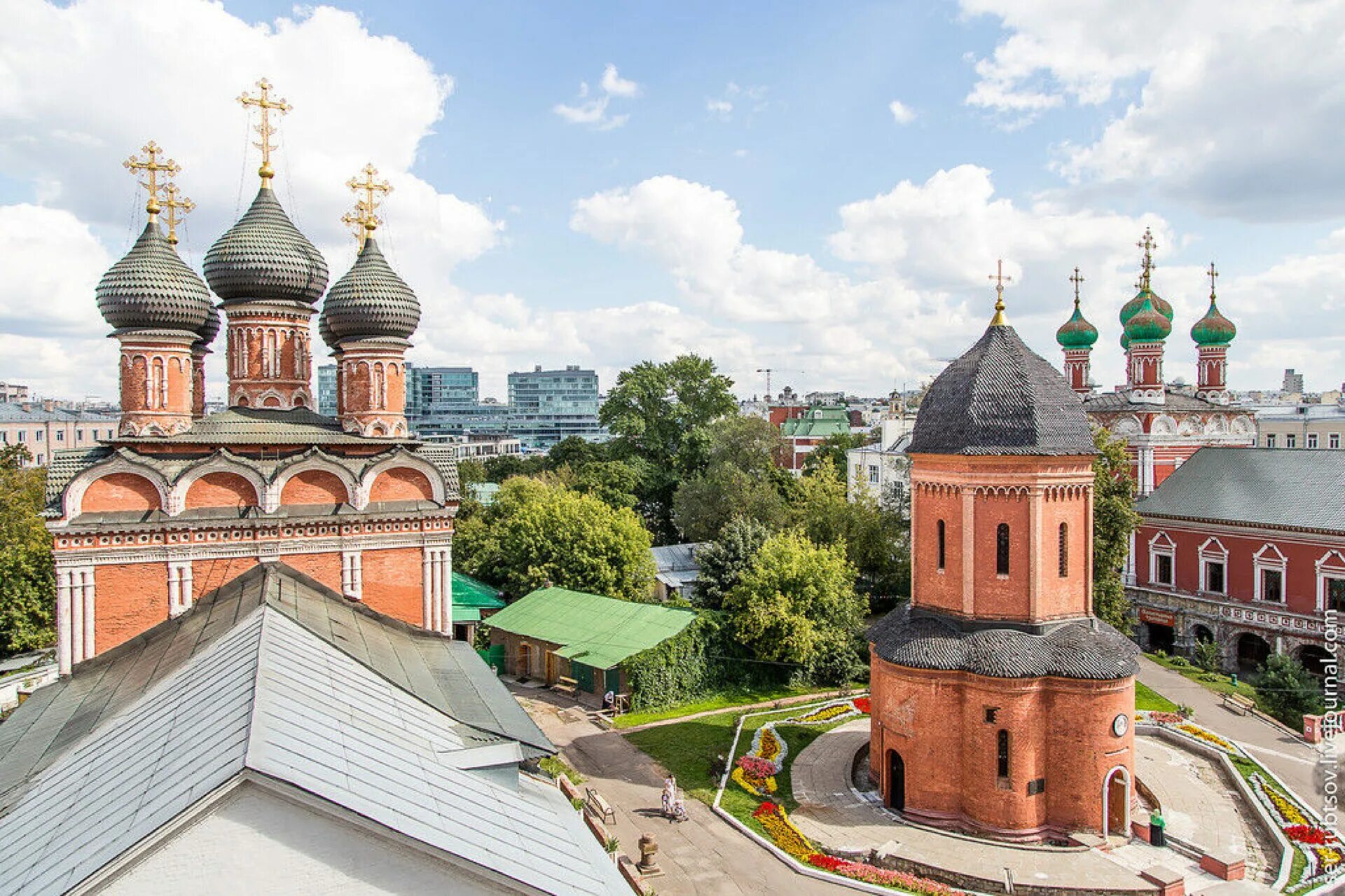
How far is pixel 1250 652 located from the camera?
98.3 feet

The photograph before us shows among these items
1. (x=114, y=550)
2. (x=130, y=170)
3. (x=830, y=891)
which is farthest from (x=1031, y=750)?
(x=130, y=170)

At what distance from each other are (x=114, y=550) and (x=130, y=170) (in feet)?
26.8

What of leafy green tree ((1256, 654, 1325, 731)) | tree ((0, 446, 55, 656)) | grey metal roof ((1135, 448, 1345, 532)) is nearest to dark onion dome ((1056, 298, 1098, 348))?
grey metal roof ((1135, 448, 1345, 532))

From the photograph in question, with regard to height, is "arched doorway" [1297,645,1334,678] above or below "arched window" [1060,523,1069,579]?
below

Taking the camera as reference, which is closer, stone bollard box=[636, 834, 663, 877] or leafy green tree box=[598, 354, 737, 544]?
stone bollard box=[636, 834, 663, 877]

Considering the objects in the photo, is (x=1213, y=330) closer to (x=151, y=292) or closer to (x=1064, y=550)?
(x=1064, y=550)

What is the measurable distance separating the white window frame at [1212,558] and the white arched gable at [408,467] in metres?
27.1

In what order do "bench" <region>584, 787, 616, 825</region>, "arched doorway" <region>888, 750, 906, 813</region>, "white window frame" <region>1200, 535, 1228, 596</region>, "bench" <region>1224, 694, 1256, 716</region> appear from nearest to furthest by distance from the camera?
1. "bench" <region>584, 787, 616, 825</region>
2. "arched doorway" <region>888, 750, 906, 813</region>
3. "bench" <region>1224, 694, 1256, 716</region>
4. "white window frame" <region>1200, 535, 1228, 596</region>

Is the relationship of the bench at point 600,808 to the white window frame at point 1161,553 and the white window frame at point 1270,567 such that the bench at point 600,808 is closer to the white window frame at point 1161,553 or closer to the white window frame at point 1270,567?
the white window frame at point 1270,567

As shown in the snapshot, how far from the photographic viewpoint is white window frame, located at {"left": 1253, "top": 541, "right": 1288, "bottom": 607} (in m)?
28.5

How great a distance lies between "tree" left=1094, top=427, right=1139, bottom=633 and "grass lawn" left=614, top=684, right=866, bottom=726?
339 inches

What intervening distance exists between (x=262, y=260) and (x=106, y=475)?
248 inches

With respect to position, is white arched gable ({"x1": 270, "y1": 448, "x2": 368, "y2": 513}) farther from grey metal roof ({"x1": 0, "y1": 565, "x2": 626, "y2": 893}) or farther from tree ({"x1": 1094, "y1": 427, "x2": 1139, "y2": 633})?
tree ({"x1": 1094, "y1": 427, "x2": 1139, "y2": 633})

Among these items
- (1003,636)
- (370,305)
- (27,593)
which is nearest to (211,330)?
(370,305)
